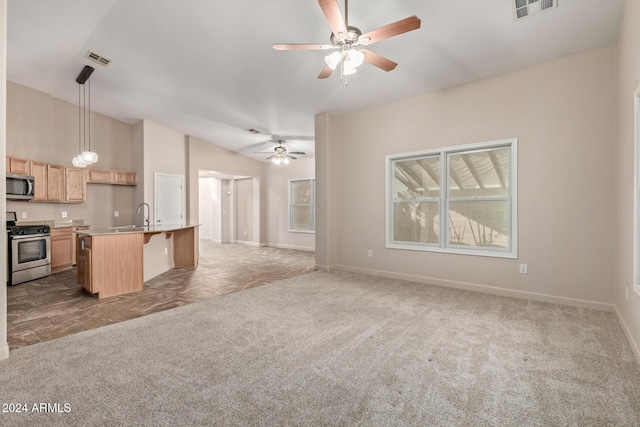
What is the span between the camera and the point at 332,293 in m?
4.23

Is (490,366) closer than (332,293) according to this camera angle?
Yes

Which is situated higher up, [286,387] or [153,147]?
[153,147]

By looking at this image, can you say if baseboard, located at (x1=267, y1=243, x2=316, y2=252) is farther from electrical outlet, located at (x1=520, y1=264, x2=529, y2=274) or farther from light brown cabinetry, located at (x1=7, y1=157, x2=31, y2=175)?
light brown cabinetry, located at (x1=7, y1=157, x2=31, y2=175)

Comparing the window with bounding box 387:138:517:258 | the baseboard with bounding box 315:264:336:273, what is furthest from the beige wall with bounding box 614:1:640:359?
the baseboard with bounding box 315:264:336:273

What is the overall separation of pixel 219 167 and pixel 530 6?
756 cm

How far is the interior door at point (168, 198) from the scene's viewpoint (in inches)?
288

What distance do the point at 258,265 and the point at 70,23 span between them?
472cm

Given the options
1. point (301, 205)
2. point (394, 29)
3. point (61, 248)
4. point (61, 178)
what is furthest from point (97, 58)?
point (301, 205)

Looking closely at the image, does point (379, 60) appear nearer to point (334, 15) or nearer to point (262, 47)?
point (334, 15)

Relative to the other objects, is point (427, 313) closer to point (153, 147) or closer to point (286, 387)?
point (286, 387)

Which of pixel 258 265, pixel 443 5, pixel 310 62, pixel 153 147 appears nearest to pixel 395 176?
pixel 310 62

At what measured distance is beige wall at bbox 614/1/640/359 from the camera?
2491 mm

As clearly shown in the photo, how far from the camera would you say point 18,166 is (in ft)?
17.1

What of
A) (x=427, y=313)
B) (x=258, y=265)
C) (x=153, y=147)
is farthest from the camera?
(x=153, y=147)
